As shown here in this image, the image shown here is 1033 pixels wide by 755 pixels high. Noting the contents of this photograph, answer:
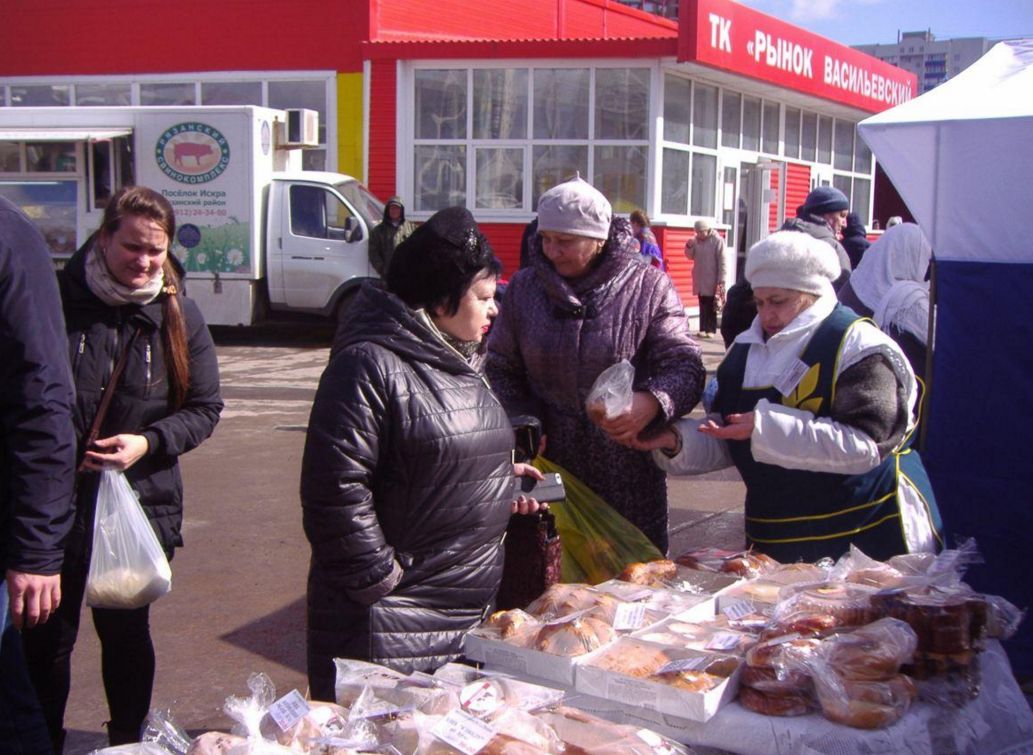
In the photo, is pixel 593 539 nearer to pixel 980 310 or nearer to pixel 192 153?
pixel 980 310

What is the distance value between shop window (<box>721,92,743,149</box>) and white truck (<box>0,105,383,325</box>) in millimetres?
6752

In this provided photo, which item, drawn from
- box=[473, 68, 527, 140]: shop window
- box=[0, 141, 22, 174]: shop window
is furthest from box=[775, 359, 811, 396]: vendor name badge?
box=[0, 141, 22, 174]: shop window

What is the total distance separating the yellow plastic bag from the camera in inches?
134

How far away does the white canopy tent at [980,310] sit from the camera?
3.85m

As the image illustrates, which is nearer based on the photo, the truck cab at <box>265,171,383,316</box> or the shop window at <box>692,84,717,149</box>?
the truck cab at <box>265,171,383,316</box>

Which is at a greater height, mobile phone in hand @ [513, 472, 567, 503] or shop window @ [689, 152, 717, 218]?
shop window @ [689, 152, 717, 218]

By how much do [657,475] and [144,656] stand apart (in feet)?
5.76

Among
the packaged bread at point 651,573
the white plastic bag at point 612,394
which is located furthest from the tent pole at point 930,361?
the packaged bread at point 651,573

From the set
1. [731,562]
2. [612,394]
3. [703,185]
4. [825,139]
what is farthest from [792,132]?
[731,562]

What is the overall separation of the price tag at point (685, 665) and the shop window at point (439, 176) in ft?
51.2

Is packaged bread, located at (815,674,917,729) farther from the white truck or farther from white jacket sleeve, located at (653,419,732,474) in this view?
the white truck

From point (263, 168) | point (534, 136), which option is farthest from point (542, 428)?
point (534, 136)

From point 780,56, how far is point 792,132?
2834mm

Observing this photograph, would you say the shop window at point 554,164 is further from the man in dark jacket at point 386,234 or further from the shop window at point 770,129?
the shop window at point 770,129
